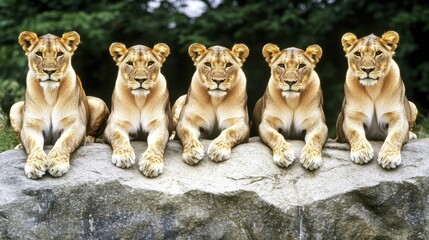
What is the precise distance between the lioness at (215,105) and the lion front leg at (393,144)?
1.27 metres

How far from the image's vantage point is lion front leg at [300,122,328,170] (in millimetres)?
8320

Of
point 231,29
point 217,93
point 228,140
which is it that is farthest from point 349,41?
point 231,29

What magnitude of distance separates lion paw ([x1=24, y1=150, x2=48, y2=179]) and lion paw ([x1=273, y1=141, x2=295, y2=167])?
1969 mm

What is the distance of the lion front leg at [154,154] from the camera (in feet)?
26.8

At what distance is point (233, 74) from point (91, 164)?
1.49 meters

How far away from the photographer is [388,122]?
8680mm

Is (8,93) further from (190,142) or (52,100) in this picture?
(190,142)

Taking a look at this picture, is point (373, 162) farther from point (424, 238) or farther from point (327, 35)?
point (327, 35)

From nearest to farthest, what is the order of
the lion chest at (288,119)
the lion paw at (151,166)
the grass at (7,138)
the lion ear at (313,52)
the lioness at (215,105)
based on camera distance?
1. the lion paw at (151,166)
2. the lioness at (215,105)
3. the lion ear at (313,52)
4. the lion chest at (288,119)
5. the grass at (7,138)

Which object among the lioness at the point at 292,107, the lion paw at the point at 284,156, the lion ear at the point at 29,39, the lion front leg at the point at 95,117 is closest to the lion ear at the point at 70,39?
the lion ear at the point at 29,39

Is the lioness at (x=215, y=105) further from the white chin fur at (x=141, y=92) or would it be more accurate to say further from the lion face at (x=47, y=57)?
the lion face at (x=47, y=57)


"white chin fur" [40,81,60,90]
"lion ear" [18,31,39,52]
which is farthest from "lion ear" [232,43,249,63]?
"lion ear" [18,31,39,52]

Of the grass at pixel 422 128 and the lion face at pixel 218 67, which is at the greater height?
the lion face at pixel 218 67

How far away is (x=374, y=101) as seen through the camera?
8641 millimetres
